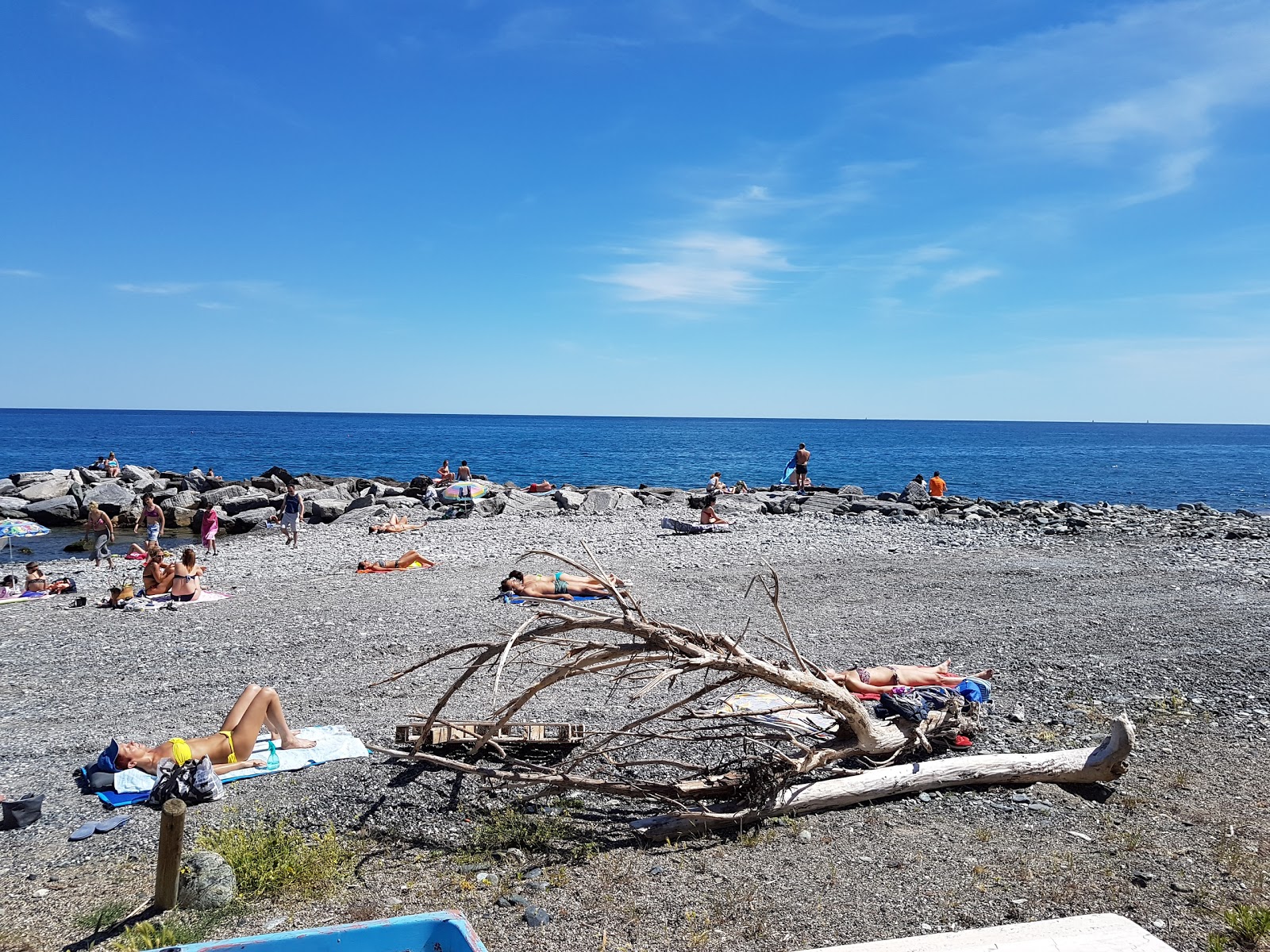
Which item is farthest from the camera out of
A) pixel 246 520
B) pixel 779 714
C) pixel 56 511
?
pixel 56 511

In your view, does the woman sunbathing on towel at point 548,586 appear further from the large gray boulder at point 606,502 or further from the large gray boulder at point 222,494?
the large gray boulder at point 222,494

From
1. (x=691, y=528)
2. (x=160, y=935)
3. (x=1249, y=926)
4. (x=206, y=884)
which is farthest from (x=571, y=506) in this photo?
(x=1249, y=926)

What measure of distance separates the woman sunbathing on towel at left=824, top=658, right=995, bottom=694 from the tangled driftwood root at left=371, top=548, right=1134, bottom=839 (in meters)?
0.89

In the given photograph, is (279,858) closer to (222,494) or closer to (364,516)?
(364,516)

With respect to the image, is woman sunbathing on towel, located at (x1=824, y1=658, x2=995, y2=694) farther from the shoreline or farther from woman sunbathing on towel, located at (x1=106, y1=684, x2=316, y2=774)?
the shoreline

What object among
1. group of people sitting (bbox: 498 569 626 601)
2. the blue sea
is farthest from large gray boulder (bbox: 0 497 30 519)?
the blue sea

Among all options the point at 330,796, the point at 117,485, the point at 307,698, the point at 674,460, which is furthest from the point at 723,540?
the point at 674,460

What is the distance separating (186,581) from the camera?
15.5 meters

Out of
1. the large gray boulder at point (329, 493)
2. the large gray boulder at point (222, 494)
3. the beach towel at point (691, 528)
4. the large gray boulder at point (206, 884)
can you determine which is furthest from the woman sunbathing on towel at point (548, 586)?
the large gray boulder at point (222, 494)

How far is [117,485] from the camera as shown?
36.7 meters

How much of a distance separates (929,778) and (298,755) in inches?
231

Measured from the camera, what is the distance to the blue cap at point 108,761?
24.3 ft

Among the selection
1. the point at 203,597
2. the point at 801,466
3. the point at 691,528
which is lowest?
the point at 203,597

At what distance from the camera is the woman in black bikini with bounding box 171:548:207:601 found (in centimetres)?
1538
